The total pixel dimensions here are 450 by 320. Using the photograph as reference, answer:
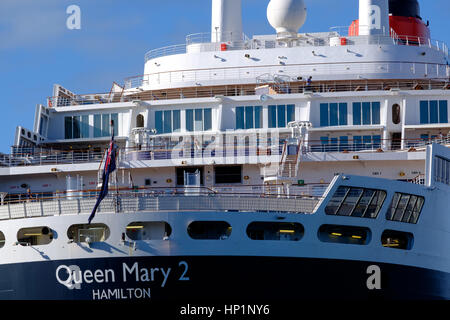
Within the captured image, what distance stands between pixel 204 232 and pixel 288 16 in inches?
723

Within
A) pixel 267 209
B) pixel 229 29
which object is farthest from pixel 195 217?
pixel 229 29

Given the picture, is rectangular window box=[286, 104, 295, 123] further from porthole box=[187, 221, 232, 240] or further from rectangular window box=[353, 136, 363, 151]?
porthole box=[187, 221, 232, 240]

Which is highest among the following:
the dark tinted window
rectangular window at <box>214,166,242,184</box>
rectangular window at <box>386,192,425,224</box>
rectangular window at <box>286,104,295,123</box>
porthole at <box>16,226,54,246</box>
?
rectangular window at <box>286,104,295,123</box>

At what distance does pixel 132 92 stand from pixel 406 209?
17.2 meters

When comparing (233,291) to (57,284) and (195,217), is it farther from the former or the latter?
(57,284)

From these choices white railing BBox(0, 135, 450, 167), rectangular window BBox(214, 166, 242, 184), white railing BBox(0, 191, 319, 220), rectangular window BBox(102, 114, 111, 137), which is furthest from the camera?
rectangular window BBox(102, 114, 111, 137)

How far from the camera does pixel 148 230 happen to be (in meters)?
32.0

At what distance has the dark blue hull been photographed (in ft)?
102

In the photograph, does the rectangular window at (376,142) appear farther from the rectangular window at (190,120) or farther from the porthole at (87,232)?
the porthole at (87,232)

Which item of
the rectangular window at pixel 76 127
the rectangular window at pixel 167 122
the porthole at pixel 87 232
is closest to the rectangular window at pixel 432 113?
the rectangular window at pixel 167 122

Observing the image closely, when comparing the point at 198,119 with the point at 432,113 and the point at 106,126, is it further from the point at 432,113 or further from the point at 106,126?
the point at 432,113

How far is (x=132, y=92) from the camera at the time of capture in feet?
152

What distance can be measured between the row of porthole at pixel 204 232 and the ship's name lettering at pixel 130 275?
1.02 metres

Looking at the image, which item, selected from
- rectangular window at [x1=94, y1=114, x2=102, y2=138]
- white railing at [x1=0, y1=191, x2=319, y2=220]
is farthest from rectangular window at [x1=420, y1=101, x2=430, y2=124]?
rectangular window at [x1=94, y1=114, x2=102, y2=138]
